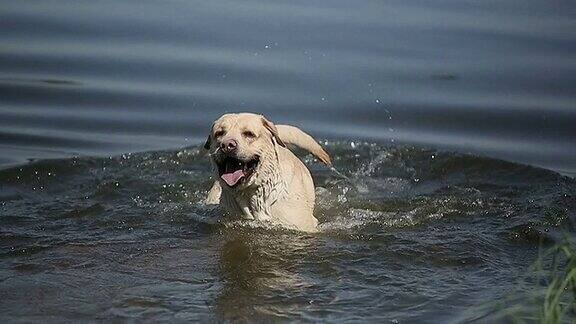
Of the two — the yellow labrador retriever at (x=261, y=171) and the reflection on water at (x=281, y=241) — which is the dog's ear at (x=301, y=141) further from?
the reflection on water at (x=281, y=241)

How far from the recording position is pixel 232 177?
8.68 metres

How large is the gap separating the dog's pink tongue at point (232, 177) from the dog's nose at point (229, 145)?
0.31 m

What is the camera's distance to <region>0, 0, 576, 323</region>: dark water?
7.95m

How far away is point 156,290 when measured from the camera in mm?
7820

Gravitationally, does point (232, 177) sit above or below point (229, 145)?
below

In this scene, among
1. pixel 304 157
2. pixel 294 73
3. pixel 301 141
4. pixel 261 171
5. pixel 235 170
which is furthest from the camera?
pixel 294 73

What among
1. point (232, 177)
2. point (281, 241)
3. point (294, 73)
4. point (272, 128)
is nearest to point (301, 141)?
point (272, 128)

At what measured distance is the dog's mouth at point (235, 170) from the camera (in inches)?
341

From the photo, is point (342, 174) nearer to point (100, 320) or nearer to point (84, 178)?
point (84, 178)

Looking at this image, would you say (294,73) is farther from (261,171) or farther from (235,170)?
(235,170)

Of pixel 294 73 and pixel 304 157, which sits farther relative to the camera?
pixel 294 73

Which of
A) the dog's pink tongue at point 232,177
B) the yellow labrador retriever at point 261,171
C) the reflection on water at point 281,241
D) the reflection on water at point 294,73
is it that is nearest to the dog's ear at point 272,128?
the yellow labrador retriever at point 261,171

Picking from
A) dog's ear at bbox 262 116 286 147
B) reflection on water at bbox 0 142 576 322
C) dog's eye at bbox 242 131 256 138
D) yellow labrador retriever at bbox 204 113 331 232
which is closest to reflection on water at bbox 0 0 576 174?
reflection on water at bbox 0 142 576 322

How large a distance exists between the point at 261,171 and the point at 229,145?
53 cm
